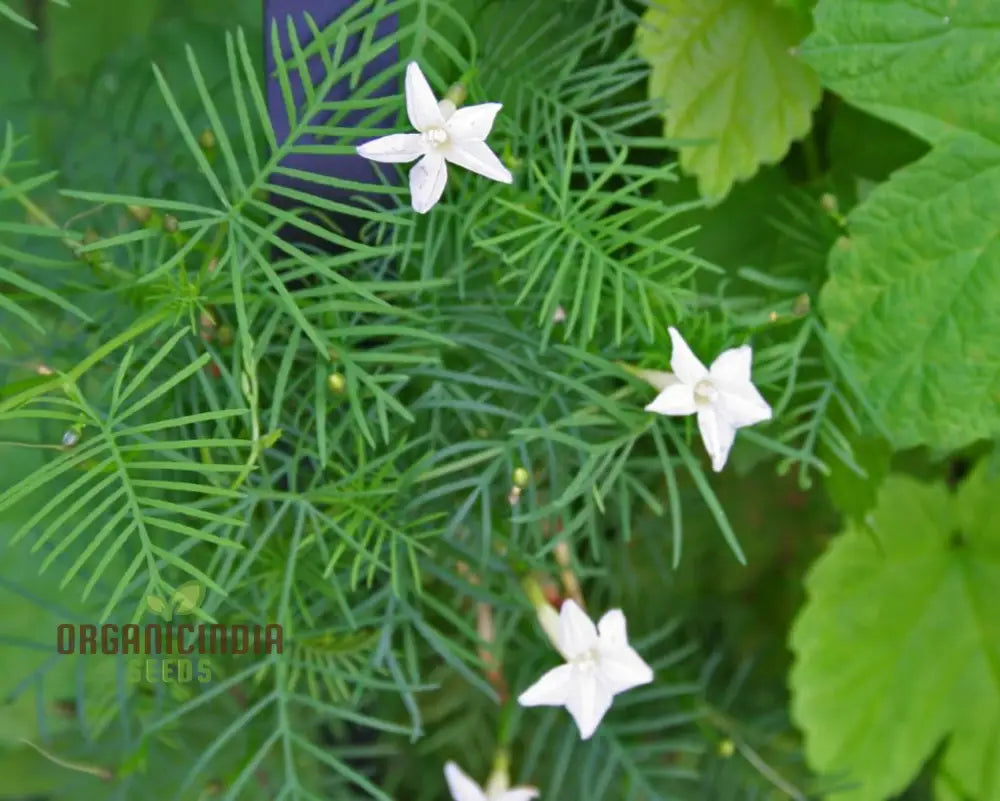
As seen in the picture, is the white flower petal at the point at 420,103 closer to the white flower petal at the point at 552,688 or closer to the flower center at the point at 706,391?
Result: the flower center at the point at 706,391

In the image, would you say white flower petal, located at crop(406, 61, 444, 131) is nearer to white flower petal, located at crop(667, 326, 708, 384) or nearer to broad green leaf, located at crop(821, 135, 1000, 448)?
white flower petal, located at crop(667, 326, 708, 384)

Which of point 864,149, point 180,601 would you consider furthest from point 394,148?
point 864,149

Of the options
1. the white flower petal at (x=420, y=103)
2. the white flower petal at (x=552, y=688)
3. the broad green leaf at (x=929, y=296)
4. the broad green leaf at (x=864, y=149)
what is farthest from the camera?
the broad green leaf at (x=864, y=149)

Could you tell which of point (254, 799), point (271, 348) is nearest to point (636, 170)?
point (271, 348)

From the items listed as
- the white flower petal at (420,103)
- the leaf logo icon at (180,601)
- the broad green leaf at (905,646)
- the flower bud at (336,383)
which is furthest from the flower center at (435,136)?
the broad green leaf at (905,646)

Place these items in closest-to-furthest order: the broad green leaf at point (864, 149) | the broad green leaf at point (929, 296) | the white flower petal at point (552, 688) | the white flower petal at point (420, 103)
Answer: the white flower petal at point (420, 103), the white flower petal at point (552, 688), the broad green leaf at point (929, 296), the broad green leaf at point (864, 149)

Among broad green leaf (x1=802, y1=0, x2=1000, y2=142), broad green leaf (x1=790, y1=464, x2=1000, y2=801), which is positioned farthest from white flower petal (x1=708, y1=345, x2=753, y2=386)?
broad green leaf (x1=790, y1=464, x2=1000, y2=801)

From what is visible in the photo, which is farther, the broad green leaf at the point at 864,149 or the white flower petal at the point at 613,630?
the broad green leaf at the point at 864,149

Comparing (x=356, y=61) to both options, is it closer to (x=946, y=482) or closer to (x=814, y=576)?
(x=814, y=576)
